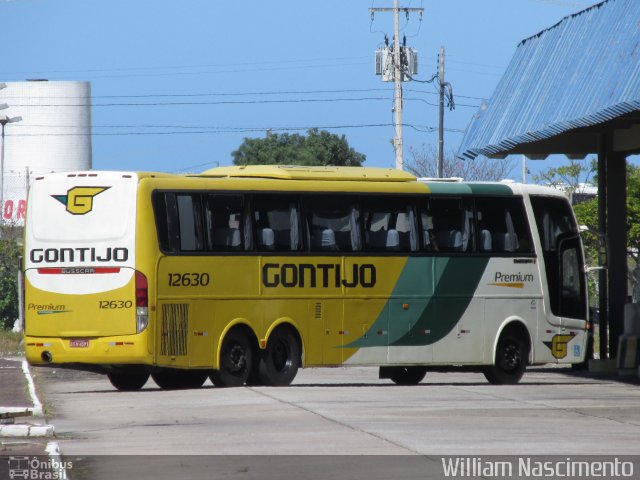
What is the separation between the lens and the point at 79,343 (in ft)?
76.4

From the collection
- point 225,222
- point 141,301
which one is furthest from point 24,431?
point 225,222

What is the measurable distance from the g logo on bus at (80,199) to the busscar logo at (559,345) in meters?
8.46

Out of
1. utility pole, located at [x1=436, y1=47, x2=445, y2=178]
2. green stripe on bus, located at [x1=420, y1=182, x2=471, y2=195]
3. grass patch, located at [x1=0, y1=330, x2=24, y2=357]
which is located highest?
utility pole, located at [x1=436, y1=47, x2=445, y2=178]

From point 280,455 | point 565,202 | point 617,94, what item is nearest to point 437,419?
point 280,455

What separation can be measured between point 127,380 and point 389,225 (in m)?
4.89

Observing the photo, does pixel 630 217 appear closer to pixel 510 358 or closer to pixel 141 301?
pixel 510 358

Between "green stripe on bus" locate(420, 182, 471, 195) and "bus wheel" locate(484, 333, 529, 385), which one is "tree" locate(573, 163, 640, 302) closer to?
"bus wheel" locate(484, 333, 529, 385)

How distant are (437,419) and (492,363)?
8982mm

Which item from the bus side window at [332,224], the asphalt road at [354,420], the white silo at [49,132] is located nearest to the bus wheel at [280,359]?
the asphalt road at [354,420]

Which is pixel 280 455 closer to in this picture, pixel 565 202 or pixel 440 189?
pixel 440 189

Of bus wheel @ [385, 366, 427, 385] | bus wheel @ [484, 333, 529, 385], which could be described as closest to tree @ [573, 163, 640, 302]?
bus wheel @ [385, 366, 427, 385]

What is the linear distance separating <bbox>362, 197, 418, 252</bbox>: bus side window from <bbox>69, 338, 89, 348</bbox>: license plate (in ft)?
15.7

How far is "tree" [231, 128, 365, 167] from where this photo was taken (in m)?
103

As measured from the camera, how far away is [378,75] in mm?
70000
